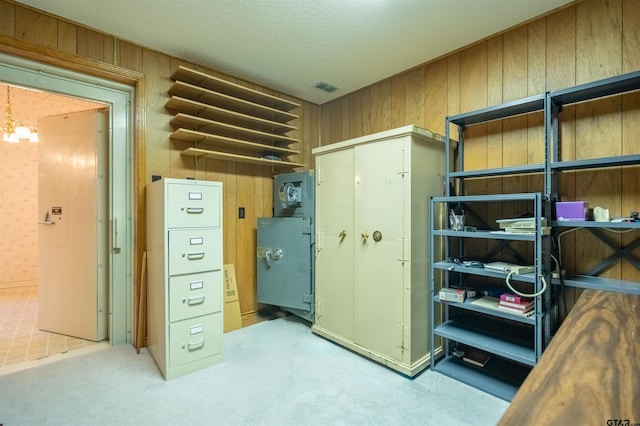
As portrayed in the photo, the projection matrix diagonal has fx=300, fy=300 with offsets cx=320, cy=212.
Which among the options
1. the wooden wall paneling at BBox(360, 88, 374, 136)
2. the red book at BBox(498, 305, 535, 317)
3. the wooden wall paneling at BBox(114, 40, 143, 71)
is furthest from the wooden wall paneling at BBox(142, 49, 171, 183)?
the red book at BBox(498, 305, 535, 317)

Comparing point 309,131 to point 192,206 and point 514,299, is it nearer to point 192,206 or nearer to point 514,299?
point 192,206

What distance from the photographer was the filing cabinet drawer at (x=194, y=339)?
6.79 ft

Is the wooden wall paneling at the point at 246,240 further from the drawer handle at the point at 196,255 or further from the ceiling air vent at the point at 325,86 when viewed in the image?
the ceiling air vent at the point at 325,86

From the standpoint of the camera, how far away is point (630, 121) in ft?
5.84

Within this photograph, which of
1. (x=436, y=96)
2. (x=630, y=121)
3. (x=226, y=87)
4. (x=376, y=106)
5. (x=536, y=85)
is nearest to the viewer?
(x=630, y=121)

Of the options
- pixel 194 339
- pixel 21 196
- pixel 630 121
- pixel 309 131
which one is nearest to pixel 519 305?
pixel 630 121

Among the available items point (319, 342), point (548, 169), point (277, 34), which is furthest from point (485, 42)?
point (319, 342)

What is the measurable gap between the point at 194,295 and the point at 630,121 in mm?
3002

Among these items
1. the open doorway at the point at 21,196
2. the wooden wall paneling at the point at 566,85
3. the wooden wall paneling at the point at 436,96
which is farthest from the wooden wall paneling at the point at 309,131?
the open doorway at the point at 21,196

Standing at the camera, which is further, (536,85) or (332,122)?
(332,122)

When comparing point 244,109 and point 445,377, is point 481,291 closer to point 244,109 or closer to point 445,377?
point 445,377

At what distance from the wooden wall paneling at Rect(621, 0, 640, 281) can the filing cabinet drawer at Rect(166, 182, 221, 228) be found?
265 cm

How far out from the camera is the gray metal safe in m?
2.87

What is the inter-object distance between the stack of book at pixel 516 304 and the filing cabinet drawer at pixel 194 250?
6.45 feet
